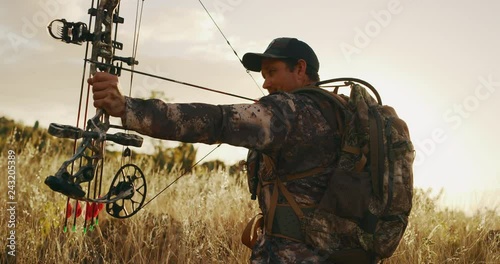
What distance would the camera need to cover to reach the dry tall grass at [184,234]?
653 centimetres

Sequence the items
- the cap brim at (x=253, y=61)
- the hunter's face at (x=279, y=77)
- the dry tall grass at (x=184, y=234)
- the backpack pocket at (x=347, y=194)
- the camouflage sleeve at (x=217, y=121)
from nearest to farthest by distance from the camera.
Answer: the camouflage sleeve at (x=217, y=121) → the backpack pocket at (x=347, y=194) → the hunter's face at (x=279, y=77) → the cap brim at (x=253, y=61) → the dry tall grass at (x=184, y=234)

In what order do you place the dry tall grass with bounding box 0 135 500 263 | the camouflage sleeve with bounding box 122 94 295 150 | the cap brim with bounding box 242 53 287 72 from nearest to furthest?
the camouflage sleeve with bounding box 122 94 295 150 < the cap brim with bounding box 242 53 287 72 < the dry tall grass with bounding box 0 135 500 263

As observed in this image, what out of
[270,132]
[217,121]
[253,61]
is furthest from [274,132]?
[253,61]

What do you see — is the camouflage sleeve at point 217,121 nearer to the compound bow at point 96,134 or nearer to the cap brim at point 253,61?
the compound bow at point 96,134

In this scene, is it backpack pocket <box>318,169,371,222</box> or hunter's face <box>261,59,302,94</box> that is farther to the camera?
hunter's face <box>261,59,302,94</box>

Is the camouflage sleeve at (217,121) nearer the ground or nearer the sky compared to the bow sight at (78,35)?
nearer the ground

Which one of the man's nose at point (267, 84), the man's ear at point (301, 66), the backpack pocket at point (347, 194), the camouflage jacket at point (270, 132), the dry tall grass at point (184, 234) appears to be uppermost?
the man's ear at point (301, 66)

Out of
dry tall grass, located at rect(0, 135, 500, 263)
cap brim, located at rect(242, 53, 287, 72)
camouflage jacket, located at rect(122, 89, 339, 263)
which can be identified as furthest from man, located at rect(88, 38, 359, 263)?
dry tall grass, located at rect(0, 135, 500, 263)

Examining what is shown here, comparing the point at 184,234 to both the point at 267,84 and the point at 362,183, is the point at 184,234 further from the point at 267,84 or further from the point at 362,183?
the point at 362,183

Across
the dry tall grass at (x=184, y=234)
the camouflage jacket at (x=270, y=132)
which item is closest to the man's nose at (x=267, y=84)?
the camouflage jacket at (x=270, y=132)

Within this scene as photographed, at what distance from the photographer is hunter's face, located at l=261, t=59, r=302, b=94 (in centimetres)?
399

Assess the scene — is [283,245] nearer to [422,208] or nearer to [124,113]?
[124,113]

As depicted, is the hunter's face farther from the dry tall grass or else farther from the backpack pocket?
the dry tall grass

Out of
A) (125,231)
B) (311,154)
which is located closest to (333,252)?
(311,154)
